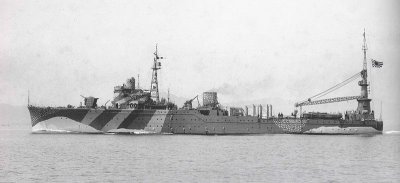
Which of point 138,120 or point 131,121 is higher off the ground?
point 138,120

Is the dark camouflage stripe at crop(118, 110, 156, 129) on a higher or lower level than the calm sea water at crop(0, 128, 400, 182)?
higher

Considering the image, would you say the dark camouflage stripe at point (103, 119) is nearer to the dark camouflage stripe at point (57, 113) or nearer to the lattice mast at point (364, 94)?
the dark camouflage stripe at point (57, 113)

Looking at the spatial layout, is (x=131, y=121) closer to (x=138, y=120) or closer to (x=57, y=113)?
(x=138, y=120)

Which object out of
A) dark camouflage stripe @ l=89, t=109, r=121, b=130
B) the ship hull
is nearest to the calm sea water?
dark camouflage stripe @ l=89, t=109, r=121, b=130

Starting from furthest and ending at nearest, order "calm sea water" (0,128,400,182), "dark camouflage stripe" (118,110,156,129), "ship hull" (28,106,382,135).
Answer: "dark camouflage stripe" (118,110,156,129), "ship hull" (28,106,382,135), "calm sea water" (0,128,400,182)

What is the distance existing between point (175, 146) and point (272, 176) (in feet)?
66.0

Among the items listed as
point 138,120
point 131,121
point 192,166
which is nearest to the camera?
point 192,166

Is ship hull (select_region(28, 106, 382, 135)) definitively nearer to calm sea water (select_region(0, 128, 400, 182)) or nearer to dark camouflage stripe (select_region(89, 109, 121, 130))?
dark camouflage stripe (select_region(89, 109, 121, 130))

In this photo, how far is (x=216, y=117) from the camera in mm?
69688

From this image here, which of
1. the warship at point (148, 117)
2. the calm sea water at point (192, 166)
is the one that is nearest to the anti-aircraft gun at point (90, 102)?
the warship at point (148, 117)

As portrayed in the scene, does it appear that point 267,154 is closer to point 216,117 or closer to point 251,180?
point 251,180

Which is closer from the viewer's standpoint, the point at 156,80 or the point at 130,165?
the point at 130,165

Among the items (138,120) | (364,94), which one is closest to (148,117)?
(138,120)

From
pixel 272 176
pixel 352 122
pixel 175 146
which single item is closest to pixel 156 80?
pixel 175 146
